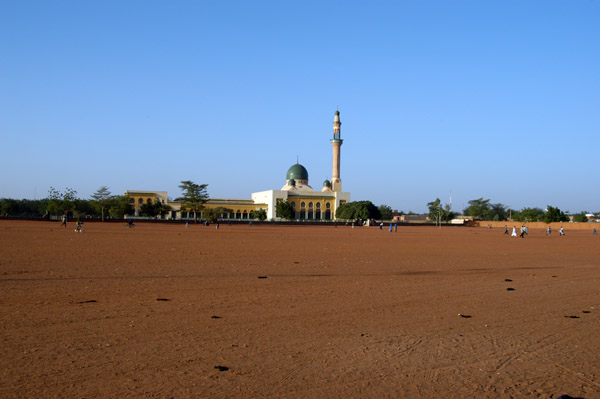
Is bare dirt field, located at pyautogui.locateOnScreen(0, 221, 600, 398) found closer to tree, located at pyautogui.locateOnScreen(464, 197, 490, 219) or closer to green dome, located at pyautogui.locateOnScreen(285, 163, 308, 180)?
green dome, located at pyautogui.locateOnScreen(285, 163, 308, 180)

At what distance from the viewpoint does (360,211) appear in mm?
84562

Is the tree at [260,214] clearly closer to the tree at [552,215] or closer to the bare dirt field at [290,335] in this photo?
the tree at [552,215]

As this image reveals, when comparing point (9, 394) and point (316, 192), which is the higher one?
point (316, 192)

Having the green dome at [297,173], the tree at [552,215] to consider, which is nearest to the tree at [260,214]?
the green dome at [297,173]

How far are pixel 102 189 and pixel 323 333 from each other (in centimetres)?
7179

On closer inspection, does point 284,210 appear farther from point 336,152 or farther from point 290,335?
point 290,335

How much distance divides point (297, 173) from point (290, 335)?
99.3 meters

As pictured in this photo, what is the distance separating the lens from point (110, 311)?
8.16m

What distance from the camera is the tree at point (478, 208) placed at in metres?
128

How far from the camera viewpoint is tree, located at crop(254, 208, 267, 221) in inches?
3664

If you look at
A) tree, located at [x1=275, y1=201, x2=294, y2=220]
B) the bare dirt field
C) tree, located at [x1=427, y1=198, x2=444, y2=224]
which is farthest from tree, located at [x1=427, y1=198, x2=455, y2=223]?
the bare dirt field

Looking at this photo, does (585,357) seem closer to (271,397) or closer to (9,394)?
(271,397)

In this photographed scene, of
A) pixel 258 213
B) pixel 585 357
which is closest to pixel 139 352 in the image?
pixel 585 357

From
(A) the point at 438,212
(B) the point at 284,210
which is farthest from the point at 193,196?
(A) the point at 438,212
